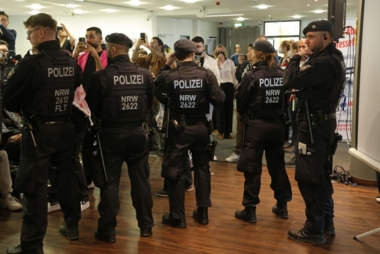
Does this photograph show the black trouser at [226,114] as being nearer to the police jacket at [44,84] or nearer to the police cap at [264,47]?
the police cap at [264,47]

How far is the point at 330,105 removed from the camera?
333cm

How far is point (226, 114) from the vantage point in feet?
25.7

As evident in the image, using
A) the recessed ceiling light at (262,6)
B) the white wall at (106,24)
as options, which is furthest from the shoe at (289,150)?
the white wall at (106,24)

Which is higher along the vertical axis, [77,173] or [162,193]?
[77,173]

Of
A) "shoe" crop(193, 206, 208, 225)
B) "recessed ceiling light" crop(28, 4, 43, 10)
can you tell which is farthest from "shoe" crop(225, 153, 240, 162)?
"recessed ceiling light" crop(28, 4, 43, 10)

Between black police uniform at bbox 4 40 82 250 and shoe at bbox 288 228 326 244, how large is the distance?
1.88 m

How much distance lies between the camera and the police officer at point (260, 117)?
3789 mm

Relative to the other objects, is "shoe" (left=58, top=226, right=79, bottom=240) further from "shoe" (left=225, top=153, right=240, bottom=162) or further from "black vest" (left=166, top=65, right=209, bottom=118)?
"shoe" (left=225, top=153, right=240, bottom=162)

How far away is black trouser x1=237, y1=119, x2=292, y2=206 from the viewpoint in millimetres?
3805

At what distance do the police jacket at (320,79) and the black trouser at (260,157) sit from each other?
0.50m

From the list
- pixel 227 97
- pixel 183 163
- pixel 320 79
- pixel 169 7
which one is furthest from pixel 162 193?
pixel 169 7

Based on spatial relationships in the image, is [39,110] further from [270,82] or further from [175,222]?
[270,82]

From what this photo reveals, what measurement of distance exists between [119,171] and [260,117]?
50.0 inches

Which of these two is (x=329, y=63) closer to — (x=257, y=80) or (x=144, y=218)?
(x=257, y=80)
